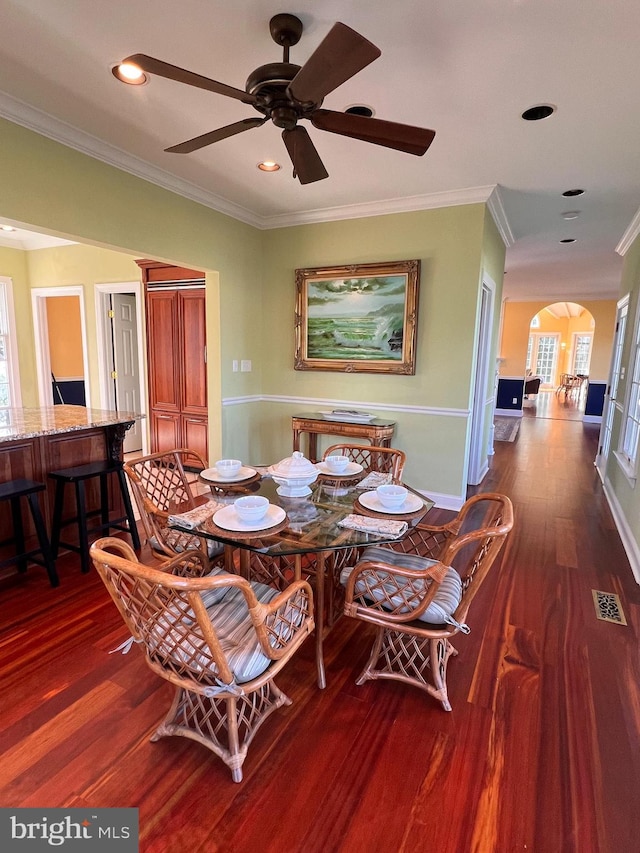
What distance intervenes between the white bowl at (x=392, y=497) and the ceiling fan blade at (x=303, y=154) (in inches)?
62.3

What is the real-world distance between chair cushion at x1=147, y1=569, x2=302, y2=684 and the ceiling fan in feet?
5.81

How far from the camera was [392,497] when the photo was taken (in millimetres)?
1911

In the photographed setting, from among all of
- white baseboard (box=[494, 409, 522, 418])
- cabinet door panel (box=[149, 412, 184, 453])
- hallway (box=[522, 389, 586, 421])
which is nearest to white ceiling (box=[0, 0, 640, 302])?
cabinet door panel (box=[149, 412, 184, 453])

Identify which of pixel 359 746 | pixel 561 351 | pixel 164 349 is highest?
pixel 561 351

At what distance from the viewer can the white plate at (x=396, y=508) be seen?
75.1 inches

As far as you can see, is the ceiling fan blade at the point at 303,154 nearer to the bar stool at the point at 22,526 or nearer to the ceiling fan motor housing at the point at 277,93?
the ceiling fan motor housing at the point at 277,93

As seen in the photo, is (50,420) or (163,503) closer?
(163,503)

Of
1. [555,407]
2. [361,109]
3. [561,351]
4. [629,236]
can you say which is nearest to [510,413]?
[555,407]

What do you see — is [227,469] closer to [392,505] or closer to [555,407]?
[392,505]

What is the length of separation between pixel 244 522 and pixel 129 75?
225 cm

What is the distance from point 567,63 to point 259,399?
3.68 meters

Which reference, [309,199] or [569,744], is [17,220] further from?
[569,744]

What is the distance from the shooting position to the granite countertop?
106 inches

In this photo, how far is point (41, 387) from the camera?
5996 mm
